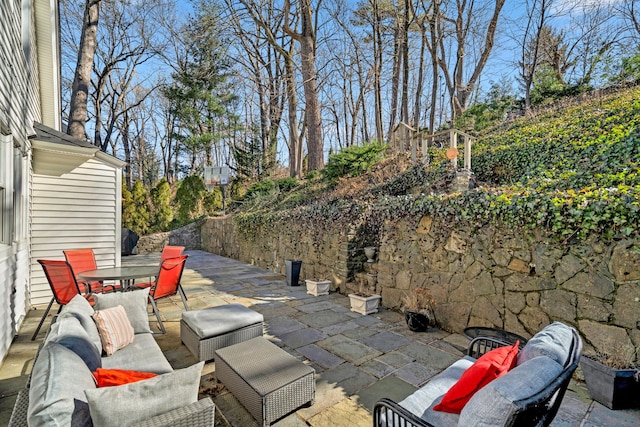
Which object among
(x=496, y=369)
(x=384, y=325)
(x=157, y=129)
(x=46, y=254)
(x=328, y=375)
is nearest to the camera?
(x=496, y=369)

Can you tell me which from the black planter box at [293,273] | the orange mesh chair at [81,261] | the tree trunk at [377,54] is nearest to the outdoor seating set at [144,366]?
the orange mesh chair at [81,261]

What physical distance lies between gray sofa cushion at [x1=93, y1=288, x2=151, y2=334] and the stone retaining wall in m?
3.45

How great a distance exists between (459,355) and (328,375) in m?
1.44

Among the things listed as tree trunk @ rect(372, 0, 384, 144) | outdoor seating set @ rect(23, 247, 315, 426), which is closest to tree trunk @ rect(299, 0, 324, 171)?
tree trunk @ rect(372, 0, 384, 144)

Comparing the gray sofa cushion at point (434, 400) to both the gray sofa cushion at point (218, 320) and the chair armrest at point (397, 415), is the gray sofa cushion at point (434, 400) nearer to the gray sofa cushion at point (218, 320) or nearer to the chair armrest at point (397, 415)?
the chair armrest at point (397, 415)

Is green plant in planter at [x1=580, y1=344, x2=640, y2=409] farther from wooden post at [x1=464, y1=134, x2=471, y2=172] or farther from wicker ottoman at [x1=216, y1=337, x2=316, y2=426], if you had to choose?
wooden post at [x1=464, y1=134, x2=471, y2=172]

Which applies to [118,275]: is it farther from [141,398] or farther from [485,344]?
[485,344]

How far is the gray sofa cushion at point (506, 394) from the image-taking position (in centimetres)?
122

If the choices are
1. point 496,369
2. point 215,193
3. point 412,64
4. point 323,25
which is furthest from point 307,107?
point 496,369

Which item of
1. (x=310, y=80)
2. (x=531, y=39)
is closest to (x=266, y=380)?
(x=310, y=80)

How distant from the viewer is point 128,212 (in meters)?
12.7

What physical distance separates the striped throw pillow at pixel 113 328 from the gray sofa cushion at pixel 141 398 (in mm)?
1450

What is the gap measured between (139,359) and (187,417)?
4.51 feet

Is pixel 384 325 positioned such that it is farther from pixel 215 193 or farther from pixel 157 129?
pixel 157 129
